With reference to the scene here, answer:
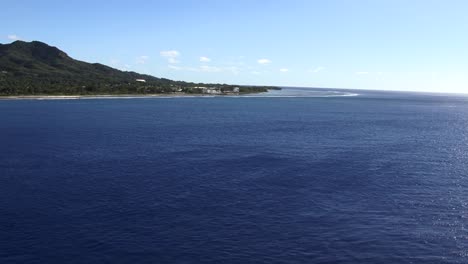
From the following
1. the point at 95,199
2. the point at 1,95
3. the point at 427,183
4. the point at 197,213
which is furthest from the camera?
the point at 1,95

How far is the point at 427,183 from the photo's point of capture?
5016 centimetres

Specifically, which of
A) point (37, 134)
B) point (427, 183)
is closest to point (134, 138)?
point (37, 134)

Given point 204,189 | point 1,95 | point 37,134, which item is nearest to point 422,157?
point 204,189

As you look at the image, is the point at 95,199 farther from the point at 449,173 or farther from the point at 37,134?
the point at 37,134

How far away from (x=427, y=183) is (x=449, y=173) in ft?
25.6

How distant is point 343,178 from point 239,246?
23.3m

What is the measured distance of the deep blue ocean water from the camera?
3111 centimetres

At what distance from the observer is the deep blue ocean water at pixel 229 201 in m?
31.1

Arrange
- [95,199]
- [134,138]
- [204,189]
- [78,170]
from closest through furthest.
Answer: [95,199] < [204,189] < [78,170] < [134,138]

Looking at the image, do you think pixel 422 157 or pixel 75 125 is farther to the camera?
pixel 75 125

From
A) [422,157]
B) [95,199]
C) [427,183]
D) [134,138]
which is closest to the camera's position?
[95,199]

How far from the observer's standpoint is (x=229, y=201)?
137 feet

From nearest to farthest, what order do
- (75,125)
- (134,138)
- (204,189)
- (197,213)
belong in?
(197,213) → (204,189) → (134,138) → (75,125)

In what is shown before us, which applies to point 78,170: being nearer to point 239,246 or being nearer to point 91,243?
point 91,243
